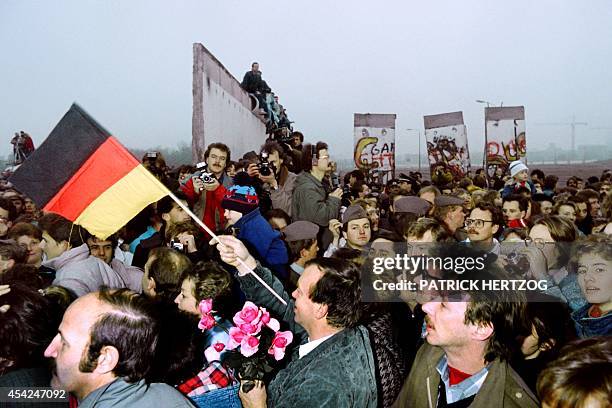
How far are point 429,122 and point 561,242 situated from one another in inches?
376

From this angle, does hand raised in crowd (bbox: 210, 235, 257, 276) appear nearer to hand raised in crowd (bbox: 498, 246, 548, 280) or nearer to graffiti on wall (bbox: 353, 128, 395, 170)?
hand raised in crowd (bbox: 498, 246, 548, 280)

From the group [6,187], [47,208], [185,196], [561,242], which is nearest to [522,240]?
[561,242]

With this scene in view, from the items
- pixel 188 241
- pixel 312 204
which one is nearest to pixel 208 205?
pixel 312 204

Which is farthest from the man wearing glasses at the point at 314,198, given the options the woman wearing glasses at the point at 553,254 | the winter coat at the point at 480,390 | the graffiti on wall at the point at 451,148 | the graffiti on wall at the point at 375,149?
the graffiti on wall at the point at 451,148

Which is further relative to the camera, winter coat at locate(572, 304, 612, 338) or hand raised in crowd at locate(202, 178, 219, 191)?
hand raised in crowd at locate(202, 178, 219, 191)

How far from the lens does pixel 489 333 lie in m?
2.29

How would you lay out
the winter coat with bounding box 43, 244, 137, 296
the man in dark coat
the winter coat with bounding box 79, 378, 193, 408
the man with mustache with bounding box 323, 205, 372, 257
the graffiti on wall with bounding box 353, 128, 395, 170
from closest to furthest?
the winter coat with bounding box 79, 378, 193, 408
the man in dark coat
the winter coat with bounding box 43, 244, 137, 296
the man with mustache with bounding box 323, 205, 372, 257
the graffiti on wall with bounding box 353, 128, 395, 170

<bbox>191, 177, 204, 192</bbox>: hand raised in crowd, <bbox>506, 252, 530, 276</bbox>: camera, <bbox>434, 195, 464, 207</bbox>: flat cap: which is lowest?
<bbox>506, 252, 530, 276</bbox>: camera

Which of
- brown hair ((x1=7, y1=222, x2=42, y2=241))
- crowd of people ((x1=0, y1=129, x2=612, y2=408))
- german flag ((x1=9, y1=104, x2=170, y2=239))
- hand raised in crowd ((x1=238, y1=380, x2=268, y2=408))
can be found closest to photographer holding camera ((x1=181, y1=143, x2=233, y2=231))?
crowd of people ((x1=0, y1=129, x2=612, y2=408))

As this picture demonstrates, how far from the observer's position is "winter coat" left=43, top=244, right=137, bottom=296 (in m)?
3.35

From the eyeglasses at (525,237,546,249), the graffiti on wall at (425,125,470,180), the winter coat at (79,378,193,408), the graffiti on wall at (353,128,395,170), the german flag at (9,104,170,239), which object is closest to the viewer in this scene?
the winter coat at (79,378,193,408)

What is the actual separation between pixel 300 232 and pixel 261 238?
0.73 metres

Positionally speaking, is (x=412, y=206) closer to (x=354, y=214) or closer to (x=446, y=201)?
(x=446, y=201)

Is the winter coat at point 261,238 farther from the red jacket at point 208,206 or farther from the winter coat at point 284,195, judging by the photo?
the winter coat at point 284,195
